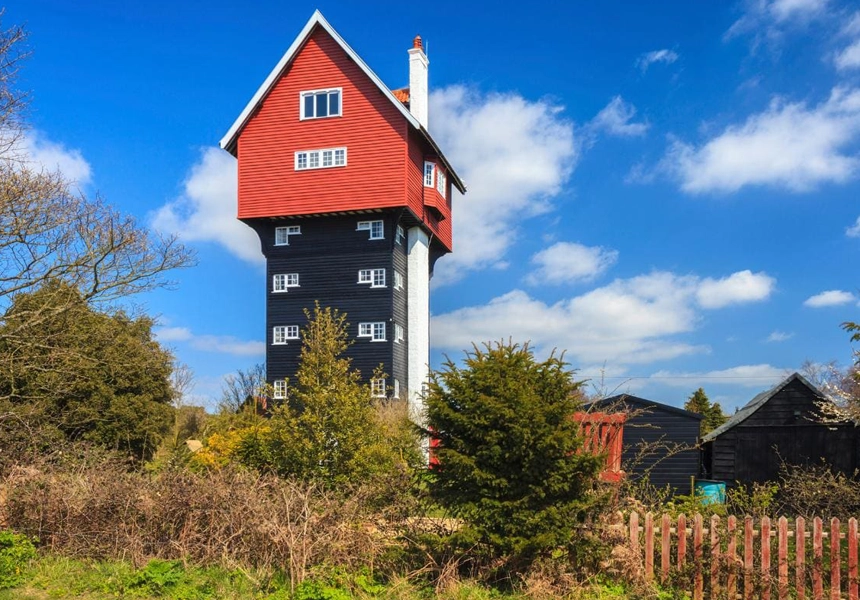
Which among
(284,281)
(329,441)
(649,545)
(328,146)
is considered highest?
(328,146)

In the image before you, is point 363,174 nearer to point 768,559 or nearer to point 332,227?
point 332,227

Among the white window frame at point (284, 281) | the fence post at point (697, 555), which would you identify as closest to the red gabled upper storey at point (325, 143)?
the white window frame at point (284, 281)

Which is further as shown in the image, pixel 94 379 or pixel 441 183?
pixel 441 183

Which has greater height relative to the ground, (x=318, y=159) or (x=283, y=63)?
(x=283, y=63)

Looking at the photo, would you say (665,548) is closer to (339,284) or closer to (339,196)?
(339,196)

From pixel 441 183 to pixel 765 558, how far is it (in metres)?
31.8

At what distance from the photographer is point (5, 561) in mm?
11398

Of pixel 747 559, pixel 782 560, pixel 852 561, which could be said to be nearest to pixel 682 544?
pixel 747 559

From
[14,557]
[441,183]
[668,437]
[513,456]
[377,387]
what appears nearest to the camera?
[513,456]

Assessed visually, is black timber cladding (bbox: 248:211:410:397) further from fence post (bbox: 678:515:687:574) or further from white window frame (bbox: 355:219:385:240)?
fence post (bbox: 678:515:687:574)

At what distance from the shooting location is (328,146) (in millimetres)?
36156

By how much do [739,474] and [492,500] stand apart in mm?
19807

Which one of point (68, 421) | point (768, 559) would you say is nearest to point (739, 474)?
point (768, 559)

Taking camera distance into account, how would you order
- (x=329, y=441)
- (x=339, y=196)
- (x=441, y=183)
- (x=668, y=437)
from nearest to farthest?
1. (x=329, y=441)
2. (x=668, y=437)
3. (x=339, y=196)
4. (x=441, y=183)
